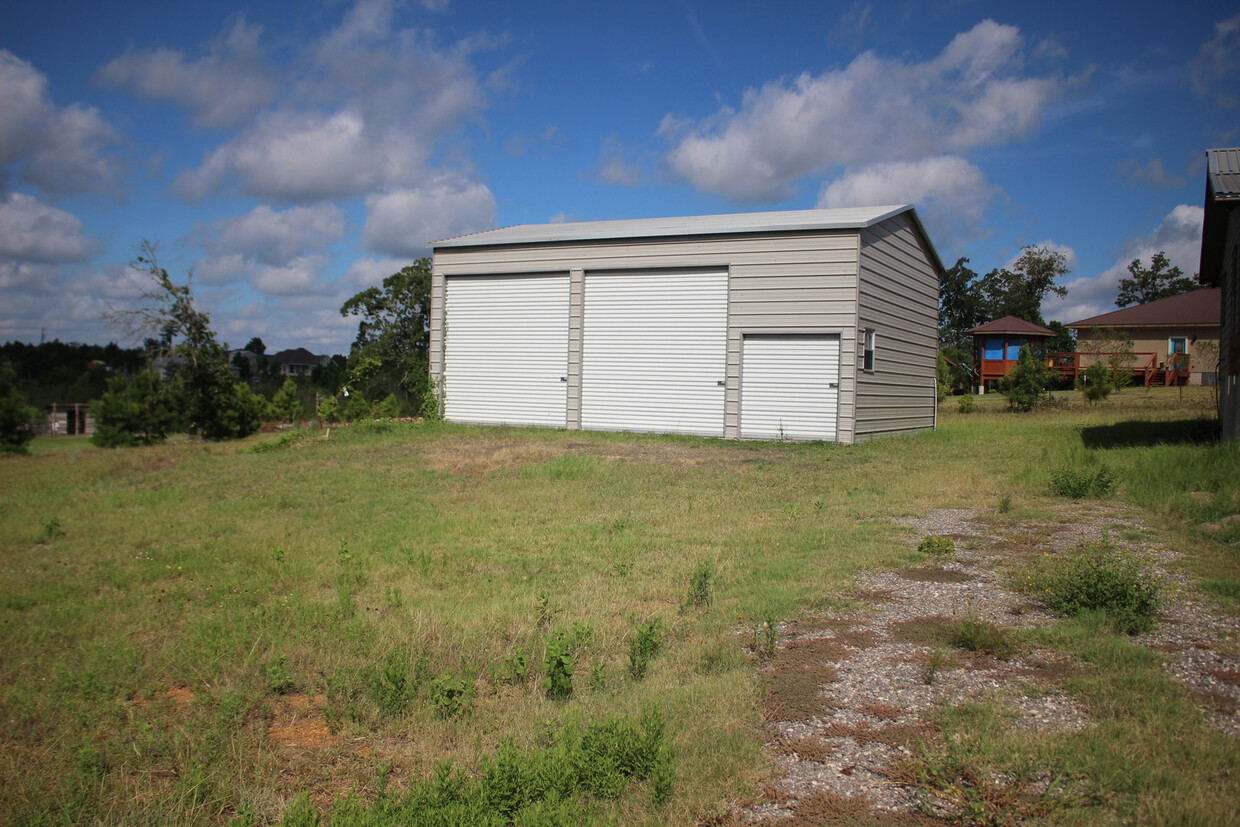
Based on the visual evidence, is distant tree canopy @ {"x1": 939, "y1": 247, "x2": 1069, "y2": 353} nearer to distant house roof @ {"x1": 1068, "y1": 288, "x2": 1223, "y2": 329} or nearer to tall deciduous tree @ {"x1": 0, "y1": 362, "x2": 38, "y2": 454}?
distant house roof @ {"x1": 1068, "y1": 288, "x2": 1223, "y2": 329}

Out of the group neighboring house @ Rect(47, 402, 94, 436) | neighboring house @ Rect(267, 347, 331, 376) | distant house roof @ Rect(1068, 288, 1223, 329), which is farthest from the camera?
neighboring house @ Rect(267, 347, 331, 376)

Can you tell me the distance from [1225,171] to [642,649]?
1018 cm

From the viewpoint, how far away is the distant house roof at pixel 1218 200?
908 cm

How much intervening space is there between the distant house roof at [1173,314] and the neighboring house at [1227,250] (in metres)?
18.9

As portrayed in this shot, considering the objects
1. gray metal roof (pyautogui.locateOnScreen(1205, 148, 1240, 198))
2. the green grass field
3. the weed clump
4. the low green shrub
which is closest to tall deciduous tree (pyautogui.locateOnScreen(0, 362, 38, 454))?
the green grass field

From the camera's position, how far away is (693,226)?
674 inches

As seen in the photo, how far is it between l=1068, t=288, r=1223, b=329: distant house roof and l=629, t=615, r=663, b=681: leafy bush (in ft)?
115

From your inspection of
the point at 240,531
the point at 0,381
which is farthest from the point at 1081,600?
the point at 0,381

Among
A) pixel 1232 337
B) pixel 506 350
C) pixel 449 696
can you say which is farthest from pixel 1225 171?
pixel 506 350

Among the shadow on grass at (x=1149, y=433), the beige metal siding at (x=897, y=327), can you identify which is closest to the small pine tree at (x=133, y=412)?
the beige metal siding at (x=897, y=327)

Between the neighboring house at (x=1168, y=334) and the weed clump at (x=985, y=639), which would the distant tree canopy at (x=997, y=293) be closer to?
the neighboring house at (x=1168, y=334)

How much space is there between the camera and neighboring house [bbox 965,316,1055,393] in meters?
35.2

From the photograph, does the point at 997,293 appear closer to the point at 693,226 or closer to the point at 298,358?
the point at 693,226

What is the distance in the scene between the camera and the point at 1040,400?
23672 mm
